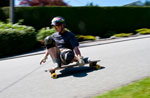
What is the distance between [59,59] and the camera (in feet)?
18.7

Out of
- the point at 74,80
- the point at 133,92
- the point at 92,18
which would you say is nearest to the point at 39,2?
the point at 92,18

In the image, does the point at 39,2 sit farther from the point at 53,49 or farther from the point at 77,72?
the point at 53,49

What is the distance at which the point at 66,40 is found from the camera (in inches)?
231

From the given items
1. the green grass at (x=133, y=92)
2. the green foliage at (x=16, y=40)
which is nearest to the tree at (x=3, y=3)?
the green foliage at (x=16, y=40)

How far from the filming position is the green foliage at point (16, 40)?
11281 mm

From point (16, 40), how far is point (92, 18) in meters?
9.11

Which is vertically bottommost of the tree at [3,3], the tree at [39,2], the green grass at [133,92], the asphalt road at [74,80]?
the asphalt road at [74,80]

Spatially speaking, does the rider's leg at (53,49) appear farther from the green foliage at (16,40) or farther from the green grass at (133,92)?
the green foliage at (16,40)

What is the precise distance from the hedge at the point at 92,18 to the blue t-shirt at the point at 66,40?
11.7 m

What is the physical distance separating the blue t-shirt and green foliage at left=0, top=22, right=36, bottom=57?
608 cm

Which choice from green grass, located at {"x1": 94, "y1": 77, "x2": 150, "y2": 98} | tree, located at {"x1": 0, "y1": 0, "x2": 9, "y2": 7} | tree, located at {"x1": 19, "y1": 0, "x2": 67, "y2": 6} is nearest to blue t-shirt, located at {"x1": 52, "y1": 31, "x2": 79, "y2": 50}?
green grass, located at {"x1": 94, "y1": 77, "x2": 150, "y2": 98}

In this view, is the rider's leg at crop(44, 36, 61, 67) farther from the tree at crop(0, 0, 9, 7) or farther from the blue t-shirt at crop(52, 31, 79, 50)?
the tree at crop(0, 0, 9, 7)

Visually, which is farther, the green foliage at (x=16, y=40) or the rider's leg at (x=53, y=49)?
the green foliage at (x=16, y=40)

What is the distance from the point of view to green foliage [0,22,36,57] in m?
11.3
